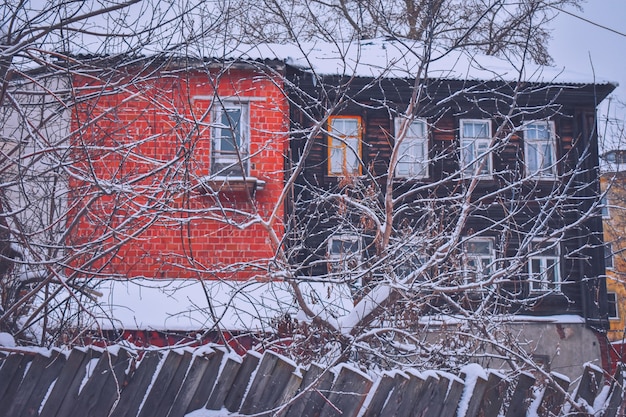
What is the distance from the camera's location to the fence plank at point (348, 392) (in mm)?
3422

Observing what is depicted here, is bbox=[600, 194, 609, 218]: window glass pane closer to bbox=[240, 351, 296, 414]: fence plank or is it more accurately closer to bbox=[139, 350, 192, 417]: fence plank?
bbox=[240, 351, 296, 414]: fence plank

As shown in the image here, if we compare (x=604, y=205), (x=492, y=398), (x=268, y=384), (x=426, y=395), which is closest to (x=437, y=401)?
(x=426, y=395)

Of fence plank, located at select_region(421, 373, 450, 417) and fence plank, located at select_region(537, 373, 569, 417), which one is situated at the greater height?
fence plank, located at select_region(421, 373, 450, 417)

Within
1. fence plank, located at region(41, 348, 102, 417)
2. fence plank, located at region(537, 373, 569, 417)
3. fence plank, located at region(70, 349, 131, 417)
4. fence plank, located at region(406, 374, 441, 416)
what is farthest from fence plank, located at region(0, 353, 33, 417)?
fence plank, located at region(537, 373, 569, 417)

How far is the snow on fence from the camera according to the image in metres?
3.47

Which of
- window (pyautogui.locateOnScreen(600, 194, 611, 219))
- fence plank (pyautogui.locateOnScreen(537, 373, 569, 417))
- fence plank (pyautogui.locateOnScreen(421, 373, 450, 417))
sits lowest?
fence plank (pyautogui.locateOnScreen(537, 373, 569, 417))

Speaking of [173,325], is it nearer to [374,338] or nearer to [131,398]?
[374,338]

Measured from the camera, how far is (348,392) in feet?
11.3

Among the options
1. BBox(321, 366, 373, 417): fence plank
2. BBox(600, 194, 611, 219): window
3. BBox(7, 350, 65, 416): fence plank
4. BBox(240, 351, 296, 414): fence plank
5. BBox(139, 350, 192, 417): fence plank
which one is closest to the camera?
BBox(321, 366, 373, 417): fence plank

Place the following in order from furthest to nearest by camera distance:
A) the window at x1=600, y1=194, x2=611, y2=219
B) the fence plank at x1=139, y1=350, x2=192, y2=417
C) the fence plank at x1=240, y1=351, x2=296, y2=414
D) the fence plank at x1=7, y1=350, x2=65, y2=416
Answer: the window at x1=600, y1=194, x2=611, y2=219
the fence plank at x1=7, y1=350, x2=65, y2=416
the fence plank at x1=139, y1=350, x2=192, y2=417
the fence plank at x1=240, y1=351, x2=296, y2=414

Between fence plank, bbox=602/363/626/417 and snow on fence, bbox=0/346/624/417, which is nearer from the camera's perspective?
snow on fence, bbox=0/346/624/417

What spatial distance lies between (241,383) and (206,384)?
0.69 ft

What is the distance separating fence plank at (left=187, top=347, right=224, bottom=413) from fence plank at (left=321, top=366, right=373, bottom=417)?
27.2 inches

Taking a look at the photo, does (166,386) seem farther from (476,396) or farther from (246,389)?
(476,396)
